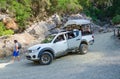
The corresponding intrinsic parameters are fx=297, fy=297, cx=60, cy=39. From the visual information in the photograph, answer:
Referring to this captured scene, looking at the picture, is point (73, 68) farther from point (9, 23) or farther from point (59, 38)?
point (9, 23)

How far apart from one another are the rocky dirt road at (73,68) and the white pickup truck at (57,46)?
1.57ft

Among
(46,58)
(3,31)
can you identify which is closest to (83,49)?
(46,58)

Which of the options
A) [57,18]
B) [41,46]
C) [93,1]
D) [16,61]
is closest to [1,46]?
[16,61]

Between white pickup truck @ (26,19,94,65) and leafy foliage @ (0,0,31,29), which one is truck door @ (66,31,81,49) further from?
leafy foliage @ (0,0,31,29)

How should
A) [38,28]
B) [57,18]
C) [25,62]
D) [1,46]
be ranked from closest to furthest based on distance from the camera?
[25,62] < [1,46] < [38,28] < [57,18]

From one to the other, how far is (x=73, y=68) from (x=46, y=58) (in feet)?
9.04

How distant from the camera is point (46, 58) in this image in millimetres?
18750

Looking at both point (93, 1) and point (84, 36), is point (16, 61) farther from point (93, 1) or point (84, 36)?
point (93, 1)

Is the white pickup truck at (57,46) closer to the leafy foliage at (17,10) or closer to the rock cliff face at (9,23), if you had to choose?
the rock cliff face at (9,23)

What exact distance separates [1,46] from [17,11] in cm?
1052

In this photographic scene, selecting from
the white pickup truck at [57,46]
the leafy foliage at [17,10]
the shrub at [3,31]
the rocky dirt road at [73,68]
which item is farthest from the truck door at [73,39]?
the leafy foliage at [17,10]

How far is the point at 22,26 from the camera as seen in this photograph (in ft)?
113

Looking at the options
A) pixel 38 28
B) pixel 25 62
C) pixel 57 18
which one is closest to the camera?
pixel 25 62

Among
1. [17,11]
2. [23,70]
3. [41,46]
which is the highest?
[17,11]
